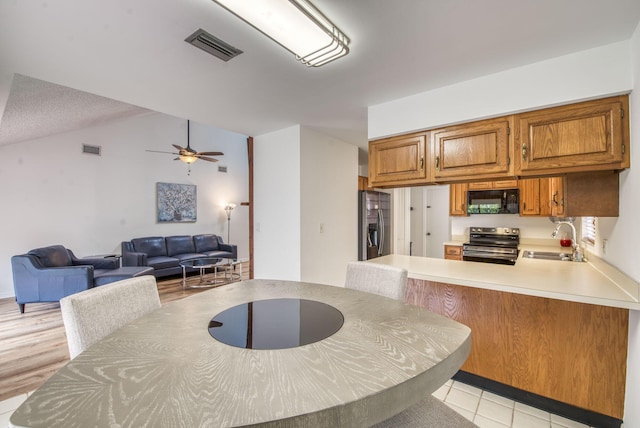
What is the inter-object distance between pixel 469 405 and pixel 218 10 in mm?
2804

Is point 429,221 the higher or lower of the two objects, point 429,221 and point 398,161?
the lower

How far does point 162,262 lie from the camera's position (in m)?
5.39

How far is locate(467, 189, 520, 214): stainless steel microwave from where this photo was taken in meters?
3.79

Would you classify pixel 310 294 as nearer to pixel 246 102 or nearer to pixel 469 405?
pixel 469 405

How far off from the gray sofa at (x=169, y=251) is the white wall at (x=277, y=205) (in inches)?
113

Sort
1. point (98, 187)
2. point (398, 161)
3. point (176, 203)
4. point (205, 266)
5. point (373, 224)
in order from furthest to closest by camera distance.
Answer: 1. point (176, 203)
2. point (98, 187)
3. point (205, 266)
4. point (373, 224)
5. point (398, 161)

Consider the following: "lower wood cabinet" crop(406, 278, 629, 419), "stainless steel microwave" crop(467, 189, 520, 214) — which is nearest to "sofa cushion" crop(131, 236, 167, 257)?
"lower wood cabinet" crop(406, 278, 629, 419)

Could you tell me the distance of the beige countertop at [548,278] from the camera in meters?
1.46

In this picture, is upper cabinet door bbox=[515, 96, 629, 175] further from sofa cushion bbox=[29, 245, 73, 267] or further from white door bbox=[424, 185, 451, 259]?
sofa cushion bbox=[29, 245, 73, 267]

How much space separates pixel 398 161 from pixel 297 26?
4.78 feet

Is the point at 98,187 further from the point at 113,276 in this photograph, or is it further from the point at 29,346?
the point at 29,346

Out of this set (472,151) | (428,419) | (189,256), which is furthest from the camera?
(189,256)

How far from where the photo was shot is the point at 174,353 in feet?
2.85

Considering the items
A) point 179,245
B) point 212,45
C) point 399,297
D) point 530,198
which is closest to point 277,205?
point 212,45
